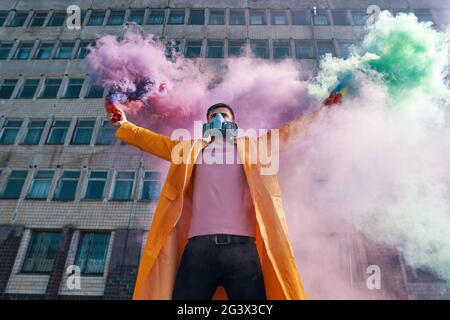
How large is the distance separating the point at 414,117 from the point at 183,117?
27.3 ft

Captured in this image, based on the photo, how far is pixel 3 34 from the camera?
20672 mm

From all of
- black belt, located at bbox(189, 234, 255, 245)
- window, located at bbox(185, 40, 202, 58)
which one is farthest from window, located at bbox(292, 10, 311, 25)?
black belt, located at bbox(189, 234, 255, 245)

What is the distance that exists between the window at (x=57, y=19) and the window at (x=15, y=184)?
1137cm

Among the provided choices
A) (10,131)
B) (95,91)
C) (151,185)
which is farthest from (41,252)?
(95,91)

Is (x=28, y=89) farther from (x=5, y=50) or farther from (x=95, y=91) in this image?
(x=95, y=91)

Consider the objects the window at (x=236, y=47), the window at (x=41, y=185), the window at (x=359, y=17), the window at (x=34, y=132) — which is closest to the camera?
the window at (x=41, y=185)

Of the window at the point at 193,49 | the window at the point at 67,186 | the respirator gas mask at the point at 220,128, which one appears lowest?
the respirator gas mask at the point at 220,128

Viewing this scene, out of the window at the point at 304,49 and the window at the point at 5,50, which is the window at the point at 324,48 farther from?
the window at the point at 5,50

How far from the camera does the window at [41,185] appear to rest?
49.1ft

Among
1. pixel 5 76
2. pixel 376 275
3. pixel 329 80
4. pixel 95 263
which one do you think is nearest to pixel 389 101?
pixel 329 80

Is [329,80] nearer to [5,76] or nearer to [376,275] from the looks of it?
[376,275]

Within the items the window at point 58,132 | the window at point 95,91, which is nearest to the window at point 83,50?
the window at point 95,91

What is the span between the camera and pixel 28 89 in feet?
61.1

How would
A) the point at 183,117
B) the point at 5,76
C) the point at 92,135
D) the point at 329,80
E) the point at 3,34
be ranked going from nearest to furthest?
1. the point at 329,80
2. the point at 183,117
3. the point at 92,135
4. the point at 5,76
5. the point at 3,34
